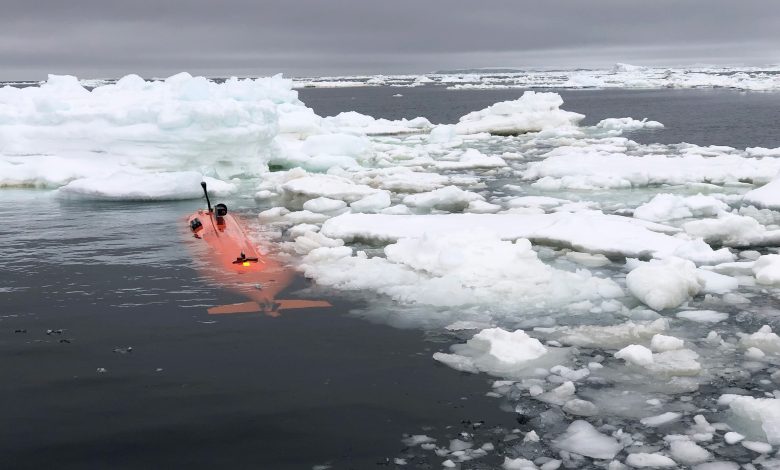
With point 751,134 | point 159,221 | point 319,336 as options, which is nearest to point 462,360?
point 319,336

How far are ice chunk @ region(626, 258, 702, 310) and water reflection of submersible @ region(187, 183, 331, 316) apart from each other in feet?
12.3

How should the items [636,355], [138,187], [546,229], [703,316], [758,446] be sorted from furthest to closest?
[138,187], [546,229], [703,316], [636,355], [758,446]

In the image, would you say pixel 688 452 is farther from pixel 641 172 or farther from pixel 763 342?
pixel 641 172

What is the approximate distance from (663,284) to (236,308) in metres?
5.05

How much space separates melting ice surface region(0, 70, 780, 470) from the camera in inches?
224

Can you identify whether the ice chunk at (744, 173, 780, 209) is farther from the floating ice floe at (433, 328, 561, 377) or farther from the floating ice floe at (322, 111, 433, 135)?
the floating ice floe at (322, 111, 433, 135)

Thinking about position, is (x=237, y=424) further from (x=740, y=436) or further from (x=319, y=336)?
(x=740, y=436)

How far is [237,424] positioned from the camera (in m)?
5.77

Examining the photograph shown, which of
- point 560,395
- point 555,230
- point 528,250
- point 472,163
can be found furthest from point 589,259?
point 472,163

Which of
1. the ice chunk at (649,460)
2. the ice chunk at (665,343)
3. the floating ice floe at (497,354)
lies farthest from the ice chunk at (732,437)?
the floating ice floe at (497,354)

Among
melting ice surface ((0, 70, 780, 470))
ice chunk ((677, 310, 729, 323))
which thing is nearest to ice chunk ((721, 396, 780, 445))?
melting ice surface ((0, 70, 780, 470))

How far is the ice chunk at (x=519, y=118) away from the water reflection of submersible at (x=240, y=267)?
24797 mm

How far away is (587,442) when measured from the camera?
5.34 meters

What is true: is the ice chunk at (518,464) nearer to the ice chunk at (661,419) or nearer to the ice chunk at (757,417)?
the ice chunk at (661,419)
